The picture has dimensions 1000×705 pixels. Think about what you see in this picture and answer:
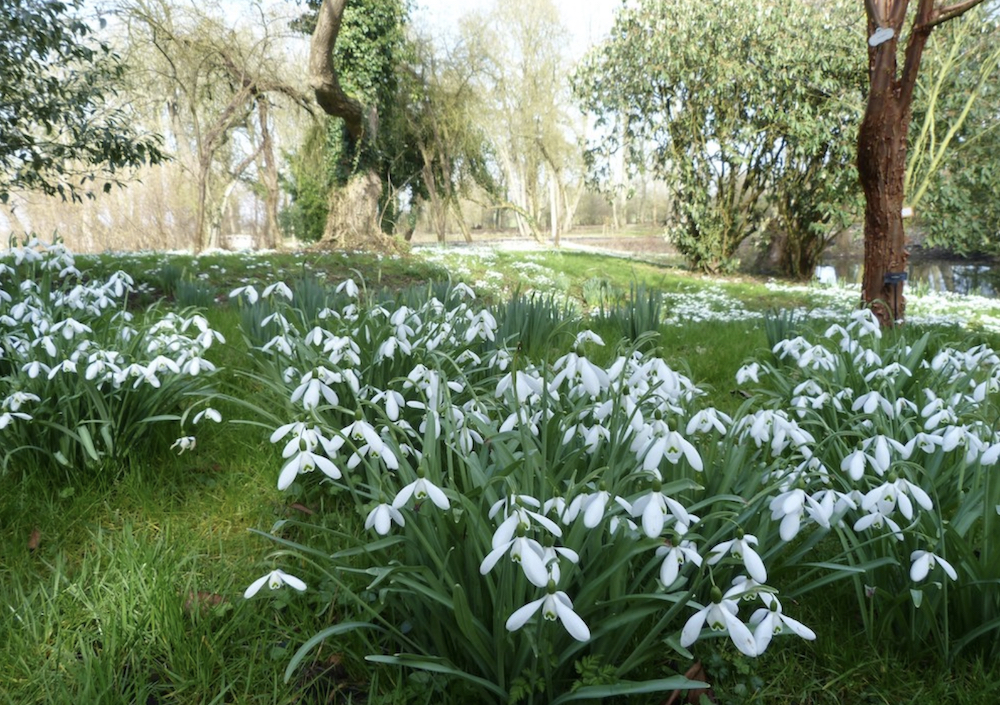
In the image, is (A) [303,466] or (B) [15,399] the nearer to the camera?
(A) [303,466]

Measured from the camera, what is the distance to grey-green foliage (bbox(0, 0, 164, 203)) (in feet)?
13.3

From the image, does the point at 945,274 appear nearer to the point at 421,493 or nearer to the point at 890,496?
the point at 890,496

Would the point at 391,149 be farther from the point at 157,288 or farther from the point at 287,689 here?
the point at 287,689

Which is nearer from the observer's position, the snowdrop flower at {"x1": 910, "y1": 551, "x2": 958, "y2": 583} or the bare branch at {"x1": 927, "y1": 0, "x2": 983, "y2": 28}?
the snowdrop flower at {"x1": 910, "y1": 551, "x2": 958, "y2": 583}

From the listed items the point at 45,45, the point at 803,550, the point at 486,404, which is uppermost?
the point at 45,45

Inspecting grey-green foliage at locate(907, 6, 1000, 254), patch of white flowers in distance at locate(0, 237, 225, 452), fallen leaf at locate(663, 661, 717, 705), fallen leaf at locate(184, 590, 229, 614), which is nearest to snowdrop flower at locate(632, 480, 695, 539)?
fallen leaf at locate(663, 661, 717, 705)

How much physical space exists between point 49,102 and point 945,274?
2012 centimetres

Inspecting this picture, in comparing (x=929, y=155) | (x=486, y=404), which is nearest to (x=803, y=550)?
(x=486, y=404)

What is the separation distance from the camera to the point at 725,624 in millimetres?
884

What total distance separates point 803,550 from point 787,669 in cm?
25

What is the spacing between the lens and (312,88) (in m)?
10.7

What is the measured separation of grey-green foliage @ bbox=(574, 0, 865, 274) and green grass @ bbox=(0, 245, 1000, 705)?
1149 centimetres

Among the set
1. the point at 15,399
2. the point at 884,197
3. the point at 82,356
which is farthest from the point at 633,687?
the point at 884,197

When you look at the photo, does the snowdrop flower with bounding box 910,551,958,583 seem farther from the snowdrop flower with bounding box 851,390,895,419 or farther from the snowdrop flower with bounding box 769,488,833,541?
A: the snowdrop flower with bounding box 851,390,895,419
